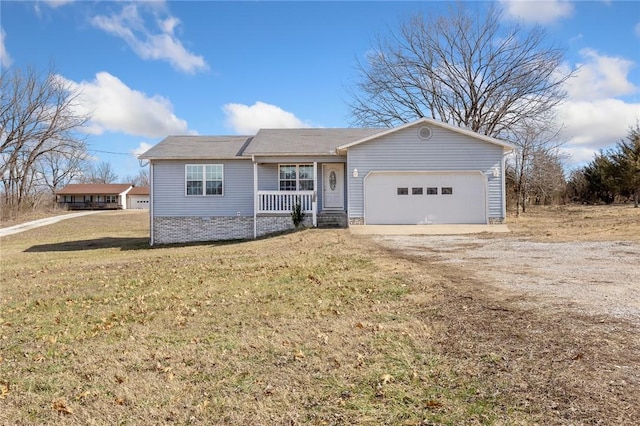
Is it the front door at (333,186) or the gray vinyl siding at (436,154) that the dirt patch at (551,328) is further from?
the front door at (333,186)

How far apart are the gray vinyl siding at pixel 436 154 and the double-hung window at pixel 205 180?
19.0 ft

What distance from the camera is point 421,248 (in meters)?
12.1

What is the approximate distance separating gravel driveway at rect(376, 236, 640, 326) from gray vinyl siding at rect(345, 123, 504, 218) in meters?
3.99

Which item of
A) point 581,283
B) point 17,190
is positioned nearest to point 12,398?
point 581,283

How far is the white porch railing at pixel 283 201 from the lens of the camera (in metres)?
17.9

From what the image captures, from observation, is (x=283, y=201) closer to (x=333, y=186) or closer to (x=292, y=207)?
(x=292, y=207)

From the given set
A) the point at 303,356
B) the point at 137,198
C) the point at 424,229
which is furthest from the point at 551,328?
the point at 137,198

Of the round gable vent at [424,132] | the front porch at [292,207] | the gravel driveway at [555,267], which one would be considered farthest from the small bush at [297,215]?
the round gable vent at [424,132]

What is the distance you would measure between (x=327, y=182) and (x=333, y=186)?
0.31 meters

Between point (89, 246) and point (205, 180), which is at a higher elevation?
point (205, 180)

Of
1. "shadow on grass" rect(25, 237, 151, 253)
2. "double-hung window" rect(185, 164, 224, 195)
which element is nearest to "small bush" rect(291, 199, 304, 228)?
"double-hung window" rect(185, 164, 224, 195)

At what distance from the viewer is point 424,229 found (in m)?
16.5

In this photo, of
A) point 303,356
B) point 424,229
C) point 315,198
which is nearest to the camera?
point 303,356

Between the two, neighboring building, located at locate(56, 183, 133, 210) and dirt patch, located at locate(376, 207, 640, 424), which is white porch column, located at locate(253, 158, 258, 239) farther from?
neighboring building, located at locate(56, 183, 133, 210)
